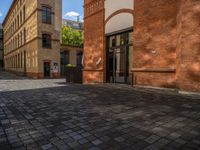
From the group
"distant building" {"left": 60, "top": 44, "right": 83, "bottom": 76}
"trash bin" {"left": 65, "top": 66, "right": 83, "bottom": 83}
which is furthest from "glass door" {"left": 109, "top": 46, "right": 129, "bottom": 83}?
"distant building" {"left": 60, "top": 44, "right": 83, "bottom": 76}

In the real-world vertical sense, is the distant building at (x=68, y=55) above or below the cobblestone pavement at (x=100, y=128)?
above

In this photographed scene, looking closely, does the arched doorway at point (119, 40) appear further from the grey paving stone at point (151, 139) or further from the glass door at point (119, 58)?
the grey paving stone at point (151, 139)

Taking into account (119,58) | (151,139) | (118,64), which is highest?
(119,58)

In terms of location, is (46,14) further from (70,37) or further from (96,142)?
(96,142)

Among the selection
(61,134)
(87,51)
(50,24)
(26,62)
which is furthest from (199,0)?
(26,62)

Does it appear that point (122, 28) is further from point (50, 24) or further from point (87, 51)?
point (50, 24)

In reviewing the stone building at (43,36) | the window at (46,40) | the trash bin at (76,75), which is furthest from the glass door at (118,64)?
the window at (46,40)

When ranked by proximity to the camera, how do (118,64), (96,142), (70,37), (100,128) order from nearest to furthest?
(96,142)
(100,128)
(118,64)
(70,37)

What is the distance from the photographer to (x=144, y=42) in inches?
350

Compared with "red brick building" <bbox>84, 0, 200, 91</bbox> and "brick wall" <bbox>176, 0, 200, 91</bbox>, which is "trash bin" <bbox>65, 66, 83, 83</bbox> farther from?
"brick wall" <bbox>176, 0, 200, 91</bbox>

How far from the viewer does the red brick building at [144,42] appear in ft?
22.5

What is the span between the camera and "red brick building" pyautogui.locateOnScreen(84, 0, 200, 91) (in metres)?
6.87

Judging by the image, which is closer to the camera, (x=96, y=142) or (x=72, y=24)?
(x=96, y=142)

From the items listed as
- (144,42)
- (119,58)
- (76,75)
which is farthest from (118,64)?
(76,75)
